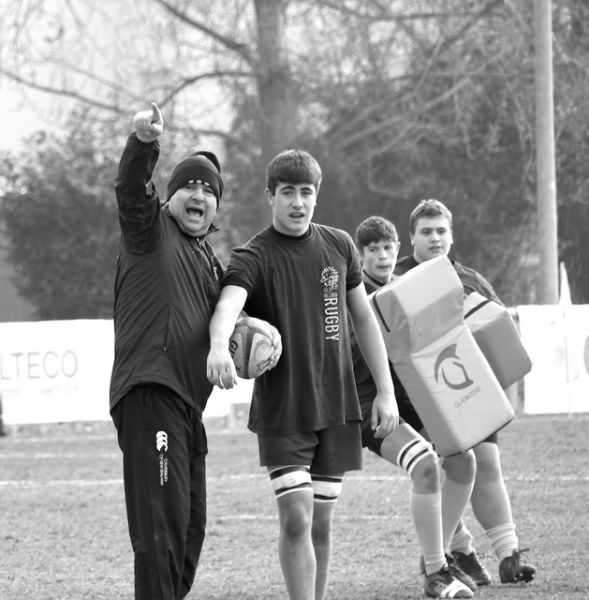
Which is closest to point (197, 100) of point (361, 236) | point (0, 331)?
point (0, 331)

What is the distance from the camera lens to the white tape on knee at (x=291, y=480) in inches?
223

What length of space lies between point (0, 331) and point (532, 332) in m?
6.14

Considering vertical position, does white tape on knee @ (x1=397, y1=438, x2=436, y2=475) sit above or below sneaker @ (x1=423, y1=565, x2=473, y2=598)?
above

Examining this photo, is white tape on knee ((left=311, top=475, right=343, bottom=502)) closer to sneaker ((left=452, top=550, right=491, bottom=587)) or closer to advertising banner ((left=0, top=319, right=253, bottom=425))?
sneaker ((left=452, top=550, right=491, bottom=587))

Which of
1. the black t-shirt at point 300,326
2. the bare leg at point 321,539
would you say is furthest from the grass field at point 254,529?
the black t-shirt at point 300,326

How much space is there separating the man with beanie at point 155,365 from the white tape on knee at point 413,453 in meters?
1.53

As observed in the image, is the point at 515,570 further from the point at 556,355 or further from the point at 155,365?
the point at 556,355

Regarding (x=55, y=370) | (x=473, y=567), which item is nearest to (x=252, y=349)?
(x=473, y=567)

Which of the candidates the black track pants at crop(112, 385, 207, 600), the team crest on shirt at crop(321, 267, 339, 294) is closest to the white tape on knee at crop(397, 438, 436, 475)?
the team crest on shirt at crop(321, 267, 339, 294)

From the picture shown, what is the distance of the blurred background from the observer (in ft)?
71.4

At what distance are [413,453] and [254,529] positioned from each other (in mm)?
2654

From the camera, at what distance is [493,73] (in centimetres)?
2188

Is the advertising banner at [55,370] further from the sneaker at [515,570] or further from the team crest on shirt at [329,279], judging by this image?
the team crest on shirt at [329,279]

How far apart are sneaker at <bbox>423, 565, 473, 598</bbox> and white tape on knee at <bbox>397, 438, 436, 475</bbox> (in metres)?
0.52
